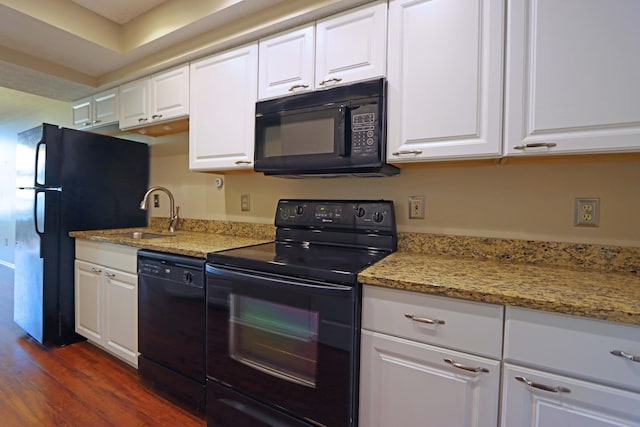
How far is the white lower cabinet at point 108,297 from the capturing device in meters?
1.96

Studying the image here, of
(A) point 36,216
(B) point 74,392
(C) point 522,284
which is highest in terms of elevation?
(A) point 36,216

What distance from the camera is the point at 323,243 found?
178 cm

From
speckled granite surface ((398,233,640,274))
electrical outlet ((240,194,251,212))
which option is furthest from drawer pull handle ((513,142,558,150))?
electrical outlet ((240,194,251,212))

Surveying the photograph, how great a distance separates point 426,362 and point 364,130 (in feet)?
3.27

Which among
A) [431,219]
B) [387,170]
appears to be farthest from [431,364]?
[387,170]

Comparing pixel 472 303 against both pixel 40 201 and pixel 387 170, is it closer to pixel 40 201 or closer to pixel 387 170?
pixel 387 170

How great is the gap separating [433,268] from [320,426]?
2.55ft

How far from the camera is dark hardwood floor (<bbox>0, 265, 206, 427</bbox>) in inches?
64.3

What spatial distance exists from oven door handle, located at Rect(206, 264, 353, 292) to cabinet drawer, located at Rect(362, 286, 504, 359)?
122 millimetres

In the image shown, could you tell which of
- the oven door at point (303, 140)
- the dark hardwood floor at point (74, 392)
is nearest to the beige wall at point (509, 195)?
the oven door at point (303, 140)

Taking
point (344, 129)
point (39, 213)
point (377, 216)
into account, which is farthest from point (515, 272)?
point (39, 213)

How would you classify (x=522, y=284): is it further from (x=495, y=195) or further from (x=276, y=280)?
(x=276, y=280)

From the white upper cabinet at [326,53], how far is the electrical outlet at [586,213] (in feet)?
3.41

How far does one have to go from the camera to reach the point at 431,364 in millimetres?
1073
